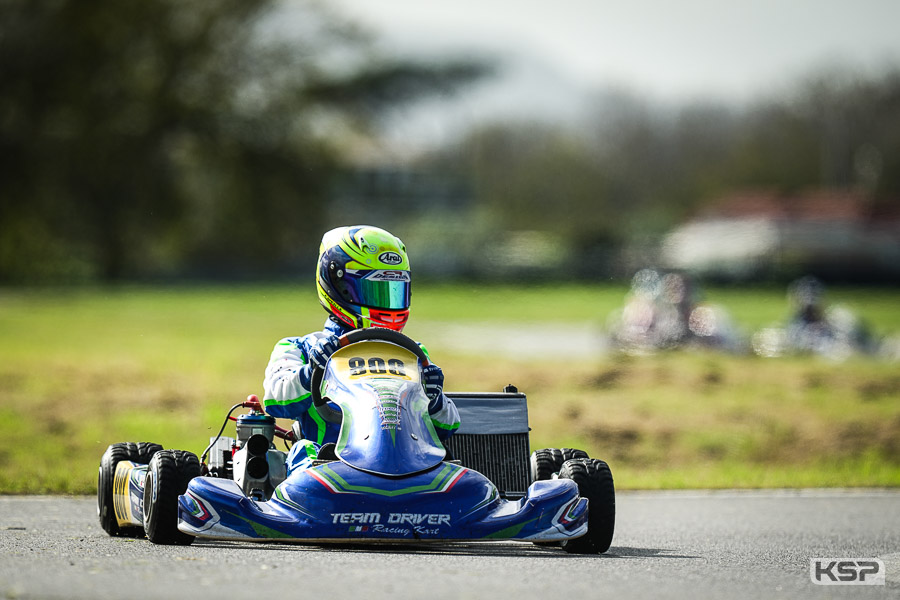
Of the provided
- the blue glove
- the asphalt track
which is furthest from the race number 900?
the asphalt track

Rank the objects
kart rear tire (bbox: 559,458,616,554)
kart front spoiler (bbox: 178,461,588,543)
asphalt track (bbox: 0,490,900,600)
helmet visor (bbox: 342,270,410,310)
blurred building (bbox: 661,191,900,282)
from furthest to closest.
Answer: blurred building (bbox: 661,191,900,282), helmet visor (bbox: 342,270,410,310), kart rear tire (bbox: 559,458,616,554), kart front spoiler (bbox: 178,461,588,543), asphalt track (bbox: 0,490,900,600)

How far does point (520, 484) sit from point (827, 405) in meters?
11.0

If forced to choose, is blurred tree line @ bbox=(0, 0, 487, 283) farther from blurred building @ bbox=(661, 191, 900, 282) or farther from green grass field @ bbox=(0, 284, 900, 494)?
blurred building @ bbox=(661, 191, 900, 282)

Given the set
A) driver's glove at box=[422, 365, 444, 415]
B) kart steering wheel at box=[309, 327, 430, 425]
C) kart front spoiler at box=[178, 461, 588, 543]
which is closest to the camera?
kart front spoiler at box=[178, 461, 588, 543]

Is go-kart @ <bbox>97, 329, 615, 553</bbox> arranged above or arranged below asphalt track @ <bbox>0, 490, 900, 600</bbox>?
above

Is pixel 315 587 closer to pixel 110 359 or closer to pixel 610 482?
pixel 610 482

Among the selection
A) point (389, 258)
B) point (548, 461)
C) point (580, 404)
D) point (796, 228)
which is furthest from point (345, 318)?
point (796, 228)

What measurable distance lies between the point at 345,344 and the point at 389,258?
2.29ft

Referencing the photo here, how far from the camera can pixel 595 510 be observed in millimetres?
6727

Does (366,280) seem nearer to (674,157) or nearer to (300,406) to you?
(300,406)

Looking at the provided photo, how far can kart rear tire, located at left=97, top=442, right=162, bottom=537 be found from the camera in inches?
299

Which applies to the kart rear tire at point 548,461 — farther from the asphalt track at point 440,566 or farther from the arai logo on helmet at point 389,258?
the arai logo on helmet at point 389,258

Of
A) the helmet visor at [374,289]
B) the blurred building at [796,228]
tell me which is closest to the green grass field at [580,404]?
the helmet visor at [374,289]

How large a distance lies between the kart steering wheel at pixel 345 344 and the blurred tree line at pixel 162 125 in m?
47.5
